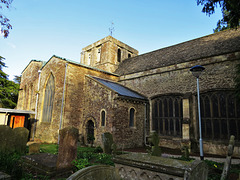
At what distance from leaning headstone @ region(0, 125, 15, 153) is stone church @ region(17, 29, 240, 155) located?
16.6ft

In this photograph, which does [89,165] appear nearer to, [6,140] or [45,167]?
[45,167]

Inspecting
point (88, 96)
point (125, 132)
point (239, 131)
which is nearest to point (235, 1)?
point (239, 131)

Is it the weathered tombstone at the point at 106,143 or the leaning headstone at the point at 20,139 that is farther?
the weathered tombstone at the point at 106,143

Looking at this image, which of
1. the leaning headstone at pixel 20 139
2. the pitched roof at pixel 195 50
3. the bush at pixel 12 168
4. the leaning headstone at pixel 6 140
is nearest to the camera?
the bush at pixel 12 168

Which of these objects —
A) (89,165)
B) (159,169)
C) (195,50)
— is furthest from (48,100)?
(159,169)

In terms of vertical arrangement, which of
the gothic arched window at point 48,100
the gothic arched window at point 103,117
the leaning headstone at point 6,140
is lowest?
the leaning headstone at point 6,140

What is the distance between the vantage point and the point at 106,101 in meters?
12.8

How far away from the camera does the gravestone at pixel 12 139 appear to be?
314 inches

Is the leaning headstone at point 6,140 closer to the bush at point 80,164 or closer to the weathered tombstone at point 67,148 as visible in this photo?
the weathered tombstone at point 67,148

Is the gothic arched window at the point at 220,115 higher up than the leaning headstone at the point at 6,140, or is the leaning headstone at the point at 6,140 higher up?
the gothic arched window at the point at 220,115

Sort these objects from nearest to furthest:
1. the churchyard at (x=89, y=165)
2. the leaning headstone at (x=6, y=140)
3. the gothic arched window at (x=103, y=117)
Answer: the churchyard at (x=89, y=165) < the leaning headstone at (x=6, y=140) < the gothic arched window at (x=103, y=117)

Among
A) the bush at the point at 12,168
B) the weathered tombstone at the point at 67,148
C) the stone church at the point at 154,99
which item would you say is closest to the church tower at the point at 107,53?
the stone church at the point at 154,99

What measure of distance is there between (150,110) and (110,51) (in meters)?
10.6

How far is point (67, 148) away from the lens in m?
5.99
